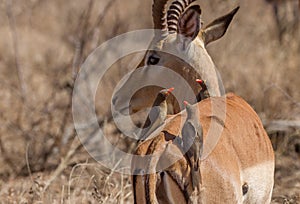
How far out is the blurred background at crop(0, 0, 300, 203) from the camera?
14.4 ft

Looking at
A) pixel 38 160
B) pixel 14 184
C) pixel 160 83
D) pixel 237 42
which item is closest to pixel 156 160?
pixel 160 83

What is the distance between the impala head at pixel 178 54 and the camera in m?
3.94

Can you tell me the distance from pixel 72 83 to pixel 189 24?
1.94 metres

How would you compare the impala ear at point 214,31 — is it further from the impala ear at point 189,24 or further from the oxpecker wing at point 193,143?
the oxpecker wing at point 193,143

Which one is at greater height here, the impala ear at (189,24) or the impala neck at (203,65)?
the impala ear at (189,24)

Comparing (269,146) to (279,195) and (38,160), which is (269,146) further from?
→ (38,160)

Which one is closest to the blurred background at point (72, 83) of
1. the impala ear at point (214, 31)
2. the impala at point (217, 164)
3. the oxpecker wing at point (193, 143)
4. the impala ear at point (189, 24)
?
the impala ear at point (214, 31)

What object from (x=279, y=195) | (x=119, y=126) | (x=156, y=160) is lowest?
(x=279, y=195)

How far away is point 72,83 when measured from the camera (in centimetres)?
572

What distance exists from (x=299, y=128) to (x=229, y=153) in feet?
8.79

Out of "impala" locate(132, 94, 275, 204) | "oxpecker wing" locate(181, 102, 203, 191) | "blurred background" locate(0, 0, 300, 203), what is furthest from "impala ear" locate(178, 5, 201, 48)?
"oxpecker wing" locate(181, 102, 203, 191)

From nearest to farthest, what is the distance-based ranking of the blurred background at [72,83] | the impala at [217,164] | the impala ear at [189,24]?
the impala at [217,164] < the impala ear at [189,24] < the blurred background at [72,83]

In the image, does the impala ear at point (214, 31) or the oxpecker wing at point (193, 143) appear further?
the impala ear at point (214, 31)

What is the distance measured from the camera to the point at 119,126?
5012 millimetres
